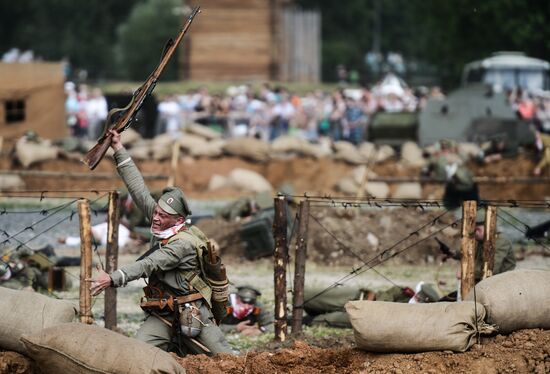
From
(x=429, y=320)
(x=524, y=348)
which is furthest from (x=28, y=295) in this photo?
(x=524, y=348)

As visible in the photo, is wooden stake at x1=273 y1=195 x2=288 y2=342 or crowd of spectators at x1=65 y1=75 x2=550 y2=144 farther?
crowd of spectators at x1=65 y1=75 x2=550 y2=144

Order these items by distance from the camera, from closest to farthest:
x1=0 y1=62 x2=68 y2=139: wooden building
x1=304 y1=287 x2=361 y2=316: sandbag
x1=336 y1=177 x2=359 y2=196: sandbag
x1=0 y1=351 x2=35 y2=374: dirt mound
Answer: x1=0 y1=351 x2=35 y2=374: dirt mound < x1=304 y1=287 x2=361 y2=316: sandbag < x1=336 y1=177 x2=359 y2=196: sandbag < x1=0 y1=62 x2=68 y2=139: wooden building

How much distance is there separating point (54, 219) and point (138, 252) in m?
3.00

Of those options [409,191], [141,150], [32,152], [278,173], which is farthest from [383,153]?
[32,152]

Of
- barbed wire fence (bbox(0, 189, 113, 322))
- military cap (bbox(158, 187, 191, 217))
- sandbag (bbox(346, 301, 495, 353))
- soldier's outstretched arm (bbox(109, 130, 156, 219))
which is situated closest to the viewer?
sandbag (bbox(346, 301, 495, 353))

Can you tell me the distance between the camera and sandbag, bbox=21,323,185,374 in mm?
9328

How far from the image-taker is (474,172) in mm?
28531

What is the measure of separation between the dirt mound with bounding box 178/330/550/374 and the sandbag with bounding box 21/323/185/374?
554 mm

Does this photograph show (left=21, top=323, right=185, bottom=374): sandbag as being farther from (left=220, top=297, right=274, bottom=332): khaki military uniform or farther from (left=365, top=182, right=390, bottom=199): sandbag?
(left=365, top=182, right=390, bottom=199): sandbag

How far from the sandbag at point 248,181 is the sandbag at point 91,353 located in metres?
18.3

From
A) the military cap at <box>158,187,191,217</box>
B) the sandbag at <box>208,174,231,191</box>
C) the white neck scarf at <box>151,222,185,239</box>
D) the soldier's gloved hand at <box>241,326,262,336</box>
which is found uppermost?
the military cap at <box>158,187,191,217</box>

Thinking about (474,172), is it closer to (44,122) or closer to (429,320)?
(44,122)

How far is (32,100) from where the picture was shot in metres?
33.0

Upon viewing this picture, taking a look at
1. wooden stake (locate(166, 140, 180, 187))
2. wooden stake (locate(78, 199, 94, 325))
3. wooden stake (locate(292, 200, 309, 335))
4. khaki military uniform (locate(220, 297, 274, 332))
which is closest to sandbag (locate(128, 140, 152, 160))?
wooden stake (locate(166, 140, 180, 187))
